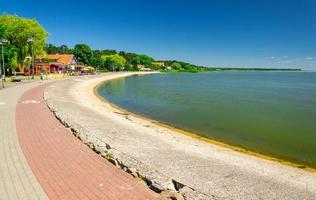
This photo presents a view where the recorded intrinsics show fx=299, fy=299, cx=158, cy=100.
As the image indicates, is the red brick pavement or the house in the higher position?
the house

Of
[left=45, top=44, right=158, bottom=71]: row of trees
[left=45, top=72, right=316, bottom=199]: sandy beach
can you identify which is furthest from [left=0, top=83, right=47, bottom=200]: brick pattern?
[left=45, top=44, right=158, bottom=71]: row of trees

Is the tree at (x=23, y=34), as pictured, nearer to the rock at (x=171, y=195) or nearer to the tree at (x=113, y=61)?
the rock at (x=171, y=195)

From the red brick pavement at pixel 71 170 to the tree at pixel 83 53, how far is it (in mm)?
125923

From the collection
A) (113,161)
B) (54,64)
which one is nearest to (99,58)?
(54,64)

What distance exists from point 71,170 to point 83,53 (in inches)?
5221

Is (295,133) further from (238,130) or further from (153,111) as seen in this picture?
(153,111)

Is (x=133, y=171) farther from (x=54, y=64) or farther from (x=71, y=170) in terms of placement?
(x=54, y=64)

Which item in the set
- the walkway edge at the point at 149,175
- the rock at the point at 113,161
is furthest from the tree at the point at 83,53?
the rock at the point at 113,161

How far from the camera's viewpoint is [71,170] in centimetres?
962

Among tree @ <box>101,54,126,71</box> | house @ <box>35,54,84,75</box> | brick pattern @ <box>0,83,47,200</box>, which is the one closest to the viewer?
brick pattern @ <box>0,83,47,200</box>

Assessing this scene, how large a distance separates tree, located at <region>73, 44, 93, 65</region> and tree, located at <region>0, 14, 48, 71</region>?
211 feet

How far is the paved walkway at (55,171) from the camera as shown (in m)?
7.98

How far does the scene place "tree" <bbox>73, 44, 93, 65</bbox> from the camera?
445 feet

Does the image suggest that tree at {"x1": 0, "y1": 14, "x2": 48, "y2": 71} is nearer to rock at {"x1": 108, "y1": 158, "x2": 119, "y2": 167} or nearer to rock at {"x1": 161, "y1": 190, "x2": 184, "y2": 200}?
rock at {"x1": 108, "y1": 158, "x2": 119, "y2": 167}
